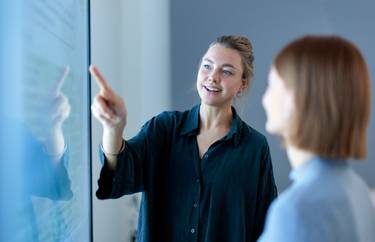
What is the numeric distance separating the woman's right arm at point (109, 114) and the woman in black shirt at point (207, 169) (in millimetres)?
72

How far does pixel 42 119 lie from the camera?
1.13 metres

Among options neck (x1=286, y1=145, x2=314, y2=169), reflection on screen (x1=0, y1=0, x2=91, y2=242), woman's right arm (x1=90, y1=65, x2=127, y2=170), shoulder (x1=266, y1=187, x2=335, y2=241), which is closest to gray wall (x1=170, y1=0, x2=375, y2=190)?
reflection on screen (x1=0, y1=0, x2=91, y2=242)

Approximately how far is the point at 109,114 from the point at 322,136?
1.80 feet

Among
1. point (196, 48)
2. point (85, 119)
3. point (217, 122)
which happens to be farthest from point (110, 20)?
point (217, 122)

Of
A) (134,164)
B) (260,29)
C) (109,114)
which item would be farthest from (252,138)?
(260,29)

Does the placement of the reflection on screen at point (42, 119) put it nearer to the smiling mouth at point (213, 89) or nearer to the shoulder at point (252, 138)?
the smiling mouth at point (213, 89)

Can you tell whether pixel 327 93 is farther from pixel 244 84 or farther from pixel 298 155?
pixel 244 84

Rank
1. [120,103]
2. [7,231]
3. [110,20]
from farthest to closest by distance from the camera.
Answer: [110,20], [120,103], [7,231]

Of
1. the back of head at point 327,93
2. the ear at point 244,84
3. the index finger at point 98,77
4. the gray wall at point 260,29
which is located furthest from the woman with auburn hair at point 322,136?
the gray wall at point 260,29

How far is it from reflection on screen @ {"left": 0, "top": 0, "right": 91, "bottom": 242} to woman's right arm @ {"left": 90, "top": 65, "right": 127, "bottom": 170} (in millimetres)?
150

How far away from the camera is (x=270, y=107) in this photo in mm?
820

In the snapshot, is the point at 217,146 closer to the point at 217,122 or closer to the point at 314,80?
the point at 217,122

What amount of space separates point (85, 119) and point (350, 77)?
119 cm

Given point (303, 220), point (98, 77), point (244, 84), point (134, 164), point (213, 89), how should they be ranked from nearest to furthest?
point (303, 220)
point (98, 77)
point (134, 164)
point (213, 89)
point (244, 84)
